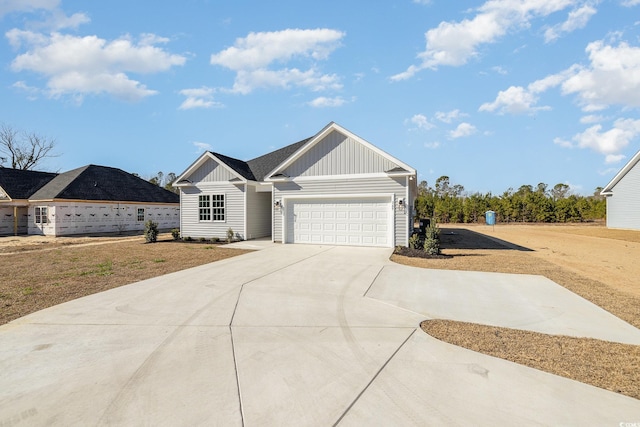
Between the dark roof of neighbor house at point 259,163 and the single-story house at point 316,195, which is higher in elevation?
A: the dark roof of neighbor house at point 259,163

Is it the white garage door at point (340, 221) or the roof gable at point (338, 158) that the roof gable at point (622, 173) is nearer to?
the roof gable at point (338, 158)

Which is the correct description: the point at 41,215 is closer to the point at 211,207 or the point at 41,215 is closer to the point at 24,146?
the point at 211,207

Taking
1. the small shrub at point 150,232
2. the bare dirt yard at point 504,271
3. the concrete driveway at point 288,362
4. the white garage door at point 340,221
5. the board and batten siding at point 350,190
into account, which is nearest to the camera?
the concrete driveway at point 288,362

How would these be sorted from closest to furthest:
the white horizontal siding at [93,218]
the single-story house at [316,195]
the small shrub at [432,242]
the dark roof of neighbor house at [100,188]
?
the small shrub at [432,242] → the single-story house at [316,195] → the white horizontal siding at [93,218] → the dark roof of neighbor house at [100,188]

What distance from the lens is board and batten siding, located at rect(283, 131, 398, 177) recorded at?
46.4ft

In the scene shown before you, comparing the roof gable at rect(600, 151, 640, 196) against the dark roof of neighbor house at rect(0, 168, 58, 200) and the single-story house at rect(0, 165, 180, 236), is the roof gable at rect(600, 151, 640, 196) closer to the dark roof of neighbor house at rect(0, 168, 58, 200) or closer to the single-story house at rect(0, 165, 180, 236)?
the single-story house at rect(0, 165, 180, 236)

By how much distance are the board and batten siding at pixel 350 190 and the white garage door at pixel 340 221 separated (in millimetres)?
323

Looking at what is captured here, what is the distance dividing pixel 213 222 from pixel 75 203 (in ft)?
40.1

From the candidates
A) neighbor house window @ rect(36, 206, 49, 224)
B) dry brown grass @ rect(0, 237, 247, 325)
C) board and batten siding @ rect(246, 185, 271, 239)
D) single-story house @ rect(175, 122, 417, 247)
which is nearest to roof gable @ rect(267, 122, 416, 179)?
single-story house @ rect(175, 122, 417, 247)

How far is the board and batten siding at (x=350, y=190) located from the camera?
13633 millimetres

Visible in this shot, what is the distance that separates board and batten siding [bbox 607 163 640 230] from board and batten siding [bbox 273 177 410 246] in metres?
24.5

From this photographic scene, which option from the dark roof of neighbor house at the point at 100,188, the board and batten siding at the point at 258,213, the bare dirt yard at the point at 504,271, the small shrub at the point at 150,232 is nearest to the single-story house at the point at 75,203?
the dark roof of neighbor house at the point at 100,188

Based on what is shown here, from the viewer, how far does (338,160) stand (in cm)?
1475

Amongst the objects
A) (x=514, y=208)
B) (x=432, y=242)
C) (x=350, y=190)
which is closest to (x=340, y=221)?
(x=350, y=190)
